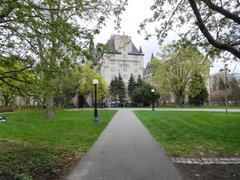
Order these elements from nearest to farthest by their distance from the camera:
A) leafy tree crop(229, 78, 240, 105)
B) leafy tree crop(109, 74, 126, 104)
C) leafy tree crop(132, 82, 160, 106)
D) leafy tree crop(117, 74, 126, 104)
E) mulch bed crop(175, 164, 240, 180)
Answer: mulch bed crop(175, 164, 240, 180) < leafy tree crop(229, 78, 240, 105) < leafy tree crop(132, 82, 160, 106) < leafy tree crop(117, 74, 126, 104) < leafy tree crop(109, 74, 126, 104)

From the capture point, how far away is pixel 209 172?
21.6ft

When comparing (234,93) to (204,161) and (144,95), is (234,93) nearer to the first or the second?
(144,95)

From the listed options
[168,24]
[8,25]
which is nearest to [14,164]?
[8,25]

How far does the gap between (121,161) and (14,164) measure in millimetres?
2467

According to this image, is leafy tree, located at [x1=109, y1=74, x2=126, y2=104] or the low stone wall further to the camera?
leafy tree, located at [x1=109, y1=74, x2=126, y2=104]

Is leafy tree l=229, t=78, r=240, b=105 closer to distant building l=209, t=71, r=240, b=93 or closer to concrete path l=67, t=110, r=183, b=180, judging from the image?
distant building l=209, t=71, r=240, b=93

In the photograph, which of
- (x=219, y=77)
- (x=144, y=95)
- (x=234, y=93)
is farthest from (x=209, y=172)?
(x=144, y=95)

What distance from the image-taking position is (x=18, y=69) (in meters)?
8.75

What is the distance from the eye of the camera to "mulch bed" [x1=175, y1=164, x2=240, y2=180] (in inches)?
242

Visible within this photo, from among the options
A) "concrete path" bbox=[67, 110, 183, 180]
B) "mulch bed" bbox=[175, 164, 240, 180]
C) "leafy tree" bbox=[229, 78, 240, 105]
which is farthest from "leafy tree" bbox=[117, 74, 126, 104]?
"mulch bed" bbox=[175, 164, 240, 180]

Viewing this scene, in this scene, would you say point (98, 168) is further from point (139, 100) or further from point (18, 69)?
point (139, 100)

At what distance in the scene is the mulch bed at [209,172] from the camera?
6.15 meters

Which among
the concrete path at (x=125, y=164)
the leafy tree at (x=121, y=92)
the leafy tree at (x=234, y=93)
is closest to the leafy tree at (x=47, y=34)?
the concrete path at (x=125, y=164)

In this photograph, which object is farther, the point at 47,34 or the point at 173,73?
the point at 173,73
